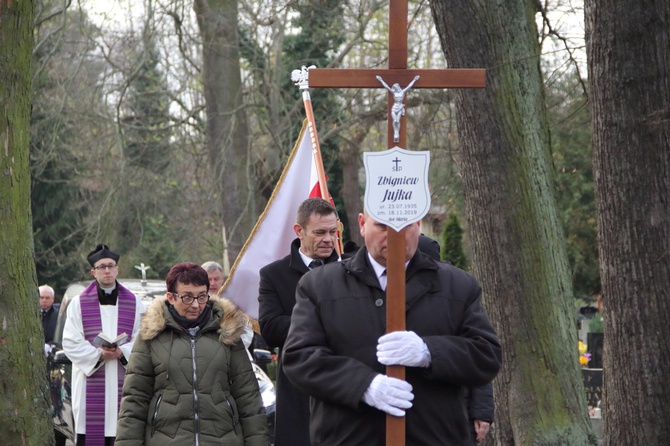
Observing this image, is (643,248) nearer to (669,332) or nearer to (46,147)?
(669,332)

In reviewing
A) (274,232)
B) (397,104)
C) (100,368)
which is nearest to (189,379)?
(274,232)

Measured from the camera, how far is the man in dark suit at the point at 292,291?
6273 millimetres

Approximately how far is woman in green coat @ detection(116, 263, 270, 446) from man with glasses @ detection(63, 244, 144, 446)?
278cm

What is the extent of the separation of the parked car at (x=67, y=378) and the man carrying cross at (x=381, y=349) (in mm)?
4195

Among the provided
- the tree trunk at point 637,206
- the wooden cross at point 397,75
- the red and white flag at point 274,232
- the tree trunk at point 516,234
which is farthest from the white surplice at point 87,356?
the wooden cross at point 397,75

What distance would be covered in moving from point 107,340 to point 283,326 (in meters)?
3.11

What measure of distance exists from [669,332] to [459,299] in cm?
356

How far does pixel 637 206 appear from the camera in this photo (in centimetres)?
788

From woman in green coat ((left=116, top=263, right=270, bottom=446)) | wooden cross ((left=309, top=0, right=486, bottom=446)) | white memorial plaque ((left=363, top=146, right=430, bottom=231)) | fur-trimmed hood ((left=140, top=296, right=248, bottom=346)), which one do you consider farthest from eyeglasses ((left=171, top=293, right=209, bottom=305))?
white memorial plaque ((left=363, top=146, right=430, bottom=231))

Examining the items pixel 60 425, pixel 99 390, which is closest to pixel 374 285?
pixel 99 390

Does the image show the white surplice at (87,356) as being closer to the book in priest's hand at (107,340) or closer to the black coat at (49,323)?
the book in priest's hand at (107,340)

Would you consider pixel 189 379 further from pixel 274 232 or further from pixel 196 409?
pixel 274 232

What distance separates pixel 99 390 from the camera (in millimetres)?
9180

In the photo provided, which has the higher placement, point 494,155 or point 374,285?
point 494,155
